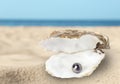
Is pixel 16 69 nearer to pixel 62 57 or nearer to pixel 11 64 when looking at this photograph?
pixel 11 64

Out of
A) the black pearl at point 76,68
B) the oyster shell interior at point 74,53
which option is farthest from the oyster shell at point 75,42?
the black pearl at point 76,68

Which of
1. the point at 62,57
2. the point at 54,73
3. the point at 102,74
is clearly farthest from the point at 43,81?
the point at 102,74

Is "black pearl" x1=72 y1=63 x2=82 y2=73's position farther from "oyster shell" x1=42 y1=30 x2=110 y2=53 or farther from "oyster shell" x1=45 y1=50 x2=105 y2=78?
"oyster shell" x1=42 y1=30 x2=110 y2=53

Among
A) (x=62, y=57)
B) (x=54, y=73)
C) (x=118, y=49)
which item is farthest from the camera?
(x=118, y=49)

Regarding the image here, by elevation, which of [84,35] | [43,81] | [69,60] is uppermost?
[84,35]

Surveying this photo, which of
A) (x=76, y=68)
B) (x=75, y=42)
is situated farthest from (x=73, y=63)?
(x=75, y=42)
